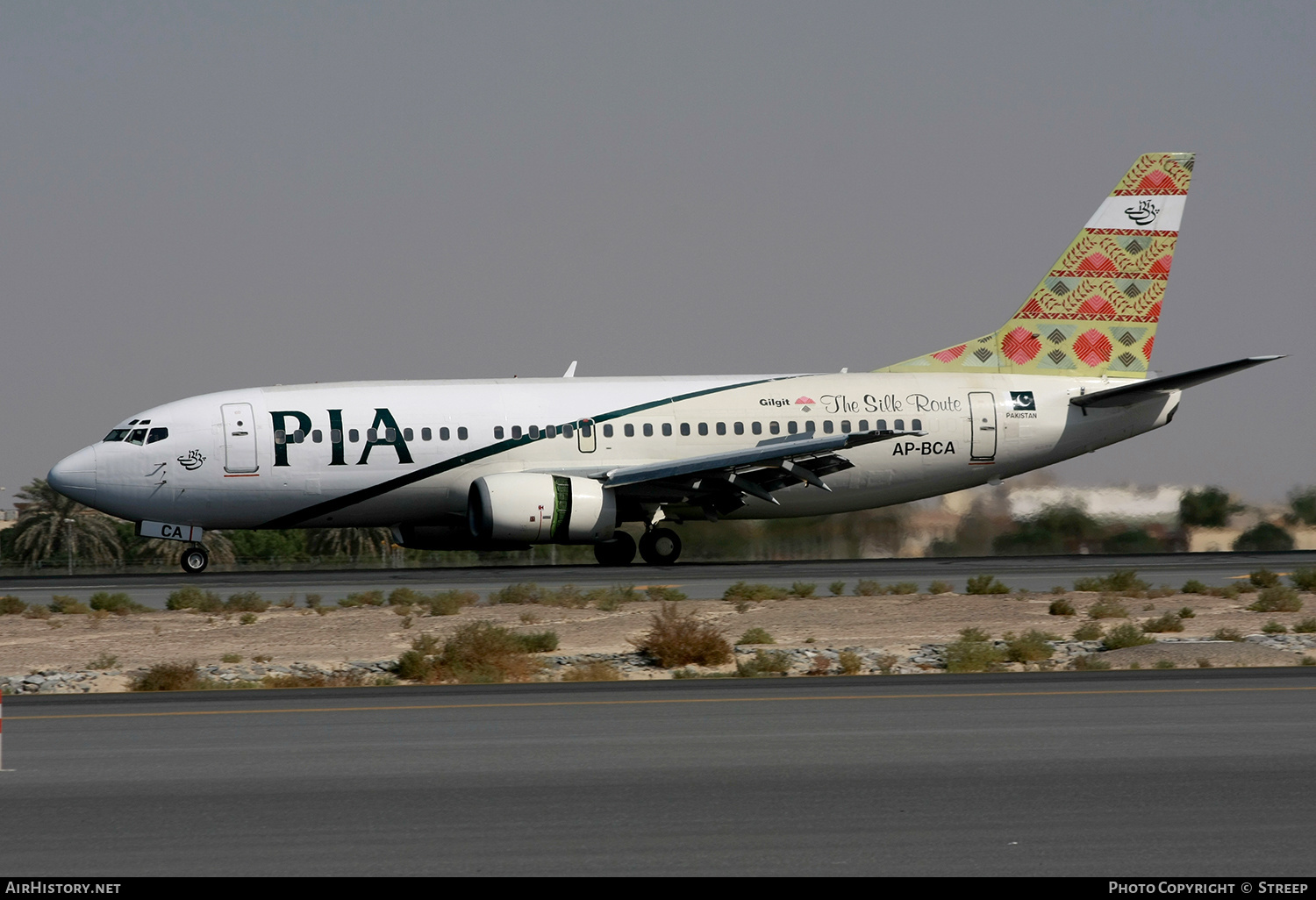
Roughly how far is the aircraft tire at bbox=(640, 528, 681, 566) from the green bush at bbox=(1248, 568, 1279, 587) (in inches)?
455

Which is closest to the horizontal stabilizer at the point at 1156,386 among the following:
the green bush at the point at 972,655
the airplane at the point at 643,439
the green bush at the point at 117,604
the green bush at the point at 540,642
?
the airplane at the point at 643,439

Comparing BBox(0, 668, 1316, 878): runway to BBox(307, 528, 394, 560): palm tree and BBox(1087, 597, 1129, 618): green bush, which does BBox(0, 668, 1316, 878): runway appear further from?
BBox(307, 528, 394, 560): palm tree

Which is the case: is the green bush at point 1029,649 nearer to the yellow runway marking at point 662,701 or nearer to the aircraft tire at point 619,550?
the yellow runway marking at point 662,701

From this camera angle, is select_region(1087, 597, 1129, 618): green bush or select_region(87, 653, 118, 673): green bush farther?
select_region(1087, 597, 1129, 618): green bush

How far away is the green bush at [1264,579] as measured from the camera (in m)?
24.7

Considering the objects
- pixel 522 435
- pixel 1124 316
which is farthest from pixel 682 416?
pixel 1124 316

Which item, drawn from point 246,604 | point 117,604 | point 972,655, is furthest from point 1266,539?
point 117,604

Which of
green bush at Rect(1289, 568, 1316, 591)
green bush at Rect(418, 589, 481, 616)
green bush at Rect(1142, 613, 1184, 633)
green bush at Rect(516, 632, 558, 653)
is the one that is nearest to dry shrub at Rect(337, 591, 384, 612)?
green bush at Rect(418, 589, 481, 616)

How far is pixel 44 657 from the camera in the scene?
716 inches

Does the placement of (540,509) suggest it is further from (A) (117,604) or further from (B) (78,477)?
(B) (78,477)

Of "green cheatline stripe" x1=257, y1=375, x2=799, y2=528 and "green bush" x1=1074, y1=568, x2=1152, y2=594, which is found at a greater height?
"green cheatline stripe" x1=257, y1=375, x2=799, y2=528

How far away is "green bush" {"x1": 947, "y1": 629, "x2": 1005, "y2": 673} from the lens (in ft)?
51.0

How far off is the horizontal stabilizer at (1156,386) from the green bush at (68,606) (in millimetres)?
21024
